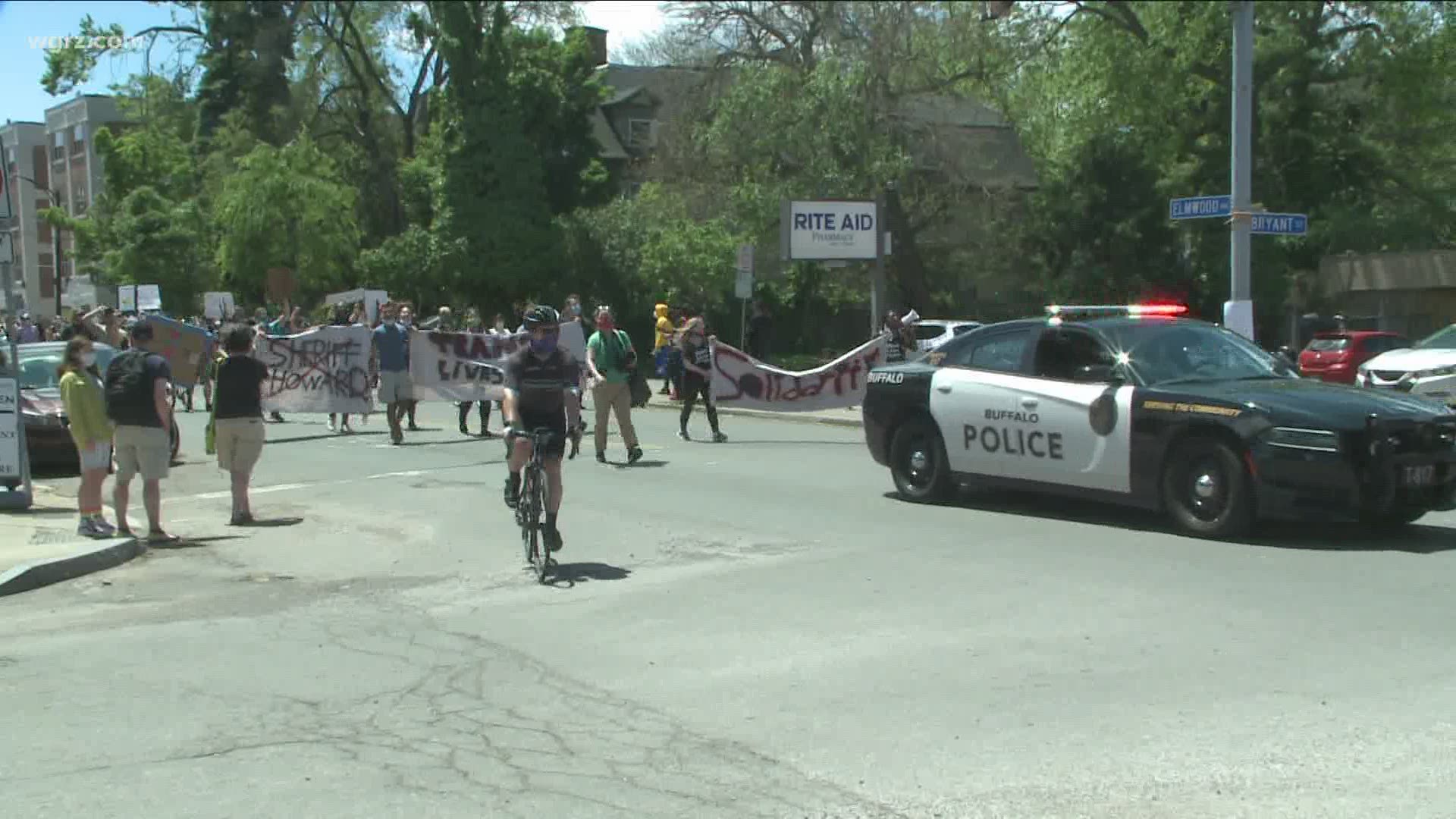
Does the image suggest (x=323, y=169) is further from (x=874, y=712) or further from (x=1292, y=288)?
(x=874, y=712)

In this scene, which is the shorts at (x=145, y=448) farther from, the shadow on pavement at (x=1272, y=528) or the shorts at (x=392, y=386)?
the shorts at (x=392, y=386)

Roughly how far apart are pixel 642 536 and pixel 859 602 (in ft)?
10.7

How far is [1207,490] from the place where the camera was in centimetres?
1108

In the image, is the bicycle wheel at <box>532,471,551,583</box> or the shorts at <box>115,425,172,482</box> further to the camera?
the shorts at <box>115,425,172,482</box>

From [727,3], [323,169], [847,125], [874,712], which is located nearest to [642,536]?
[874,712]

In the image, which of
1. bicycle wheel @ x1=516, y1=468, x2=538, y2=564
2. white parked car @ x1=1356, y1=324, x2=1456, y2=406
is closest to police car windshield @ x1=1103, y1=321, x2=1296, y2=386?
bicycle wheel @ x1=516, y1=468, x2=538, y2=564

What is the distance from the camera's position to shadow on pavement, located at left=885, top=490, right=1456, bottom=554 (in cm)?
1080

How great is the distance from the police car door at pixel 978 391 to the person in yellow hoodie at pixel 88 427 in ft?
22.7

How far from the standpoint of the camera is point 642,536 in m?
12.2

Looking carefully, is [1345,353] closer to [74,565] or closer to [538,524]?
[538,524]

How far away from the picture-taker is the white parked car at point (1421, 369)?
23.1 meters

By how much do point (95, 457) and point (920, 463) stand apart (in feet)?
22.6

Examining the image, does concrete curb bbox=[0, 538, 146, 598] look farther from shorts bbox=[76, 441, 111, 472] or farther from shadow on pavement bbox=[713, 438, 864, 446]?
shadow on pavement bbox=[713, 438, 864, 446]

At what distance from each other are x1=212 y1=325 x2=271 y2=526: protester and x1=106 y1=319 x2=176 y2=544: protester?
819 mm
